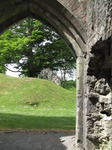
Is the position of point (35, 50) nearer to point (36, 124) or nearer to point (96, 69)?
point (36, 124)

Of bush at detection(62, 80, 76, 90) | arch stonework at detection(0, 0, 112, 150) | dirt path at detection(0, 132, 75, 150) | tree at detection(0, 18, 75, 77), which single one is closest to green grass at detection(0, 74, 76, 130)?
dirt path at detection(0, 132, 75, 150)

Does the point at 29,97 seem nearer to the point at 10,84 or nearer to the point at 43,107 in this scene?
the point at 43,107

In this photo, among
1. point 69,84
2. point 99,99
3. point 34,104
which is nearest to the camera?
point 99,99

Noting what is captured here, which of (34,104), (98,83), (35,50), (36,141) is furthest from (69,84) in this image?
(98,83)

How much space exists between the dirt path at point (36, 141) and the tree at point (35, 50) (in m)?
14.5

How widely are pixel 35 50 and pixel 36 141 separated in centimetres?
1661

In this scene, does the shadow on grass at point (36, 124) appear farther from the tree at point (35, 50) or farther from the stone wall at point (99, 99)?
the tree at point (35, 50)

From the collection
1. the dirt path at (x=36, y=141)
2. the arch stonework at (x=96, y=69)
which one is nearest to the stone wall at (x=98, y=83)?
the arch stonework at (x=96, y=69)

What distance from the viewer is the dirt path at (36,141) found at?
539 cm

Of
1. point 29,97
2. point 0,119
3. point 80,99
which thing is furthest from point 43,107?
point 80,99

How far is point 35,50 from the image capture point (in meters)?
21.9

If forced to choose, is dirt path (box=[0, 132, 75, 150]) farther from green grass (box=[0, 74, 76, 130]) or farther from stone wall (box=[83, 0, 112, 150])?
stone wall (box=[83, 0, 112, 150])

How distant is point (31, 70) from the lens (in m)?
21.7

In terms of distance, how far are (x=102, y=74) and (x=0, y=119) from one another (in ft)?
25.1
